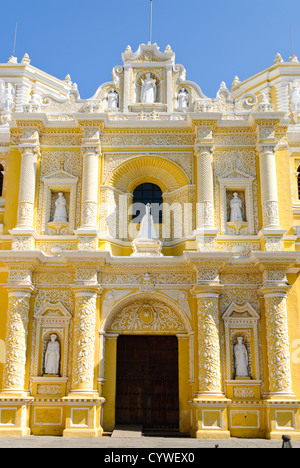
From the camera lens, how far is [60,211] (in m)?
17.7

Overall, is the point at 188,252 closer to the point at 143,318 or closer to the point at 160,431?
the point at 143,318

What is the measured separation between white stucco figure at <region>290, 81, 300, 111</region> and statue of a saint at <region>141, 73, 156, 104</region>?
15.8ft

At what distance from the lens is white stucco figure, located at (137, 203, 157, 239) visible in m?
17.5

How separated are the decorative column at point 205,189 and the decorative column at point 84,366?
340 centimetres

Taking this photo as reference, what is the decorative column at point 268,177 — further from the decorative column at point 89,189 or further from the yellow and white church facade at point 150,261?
the decorative column at point 89,189

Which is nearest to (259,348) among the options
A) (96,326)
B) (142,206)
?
(96,326)

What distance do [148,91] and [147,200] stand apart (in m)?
3.63

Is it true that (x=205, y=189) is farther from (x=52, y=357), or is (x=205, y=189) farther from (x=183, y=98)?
(x=52, y=357)

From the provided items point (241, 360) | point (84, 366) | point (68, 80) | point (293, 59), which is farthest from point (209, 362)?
point (68, 80)

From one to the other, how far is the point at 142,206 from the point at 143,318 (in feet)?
12.4

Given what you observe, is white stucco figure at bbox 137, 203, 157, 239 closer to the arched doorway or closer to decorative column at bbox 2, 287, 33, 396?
the arched doorway

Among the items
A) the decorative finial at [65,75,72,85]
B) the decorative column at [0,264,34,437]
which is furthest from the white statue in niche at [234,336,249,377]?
the decorative finial at [65,75,72,85]

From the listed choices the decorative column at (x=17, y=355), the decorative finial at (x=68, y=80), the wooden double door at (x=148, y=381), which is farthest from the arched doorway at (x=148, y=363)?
the decorative finial at (x=68, y=80)

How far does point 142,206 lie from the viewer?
61.3 ft
